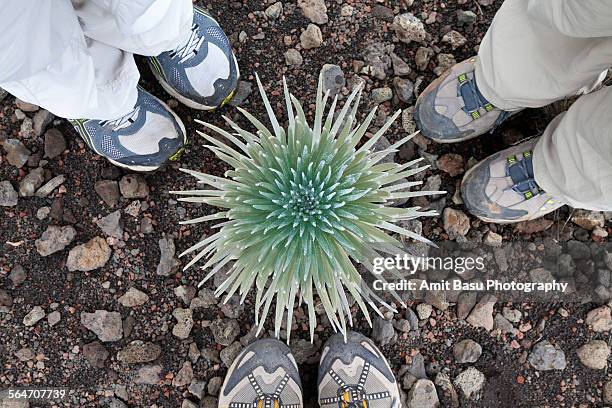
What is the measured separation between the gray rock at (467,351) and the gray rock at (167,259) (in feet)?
2.40

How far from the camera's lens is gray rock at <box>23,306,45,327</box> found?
1.37m

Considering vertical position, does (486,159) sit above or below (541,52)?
below

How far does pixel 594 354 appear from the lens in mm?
1392

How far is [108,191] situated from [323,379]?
0.71 meters

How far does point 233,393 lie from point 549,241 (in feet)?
2.90

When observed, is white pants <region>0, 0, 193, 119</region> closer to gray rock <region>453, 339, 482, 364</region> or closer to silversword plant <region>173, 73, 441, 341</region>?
silversword plant <region>173, 73, 441, 341</region>

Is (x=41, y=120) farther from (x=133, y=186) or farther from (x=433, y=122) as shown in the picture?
(x=433, y=122)

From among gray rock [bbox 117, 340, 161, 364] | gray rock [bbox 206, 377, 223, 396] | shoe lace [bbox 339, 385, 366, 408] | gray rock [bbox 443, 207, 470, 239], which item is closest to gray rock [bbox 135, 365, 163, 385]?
gray rock [bbox 117, 340, 161, 364]

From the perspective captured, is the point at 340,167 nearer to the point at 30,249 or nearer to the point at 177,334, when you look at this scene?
the point at 177,334

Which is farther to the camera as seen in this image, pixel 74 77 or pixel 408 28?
pixel 408 28

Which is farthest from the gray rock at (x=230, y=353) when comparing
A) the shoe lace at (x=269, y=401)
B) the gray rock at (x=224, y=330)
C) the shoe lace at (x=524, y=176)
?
the shoe lace at (x=524, y=176)

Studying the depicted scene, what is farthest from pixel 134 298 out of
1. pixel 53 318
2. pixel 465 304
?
pixel 465 304

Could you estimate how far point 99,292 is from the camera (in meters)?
1.39

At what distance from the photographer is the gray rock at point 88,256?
1.38 metres
